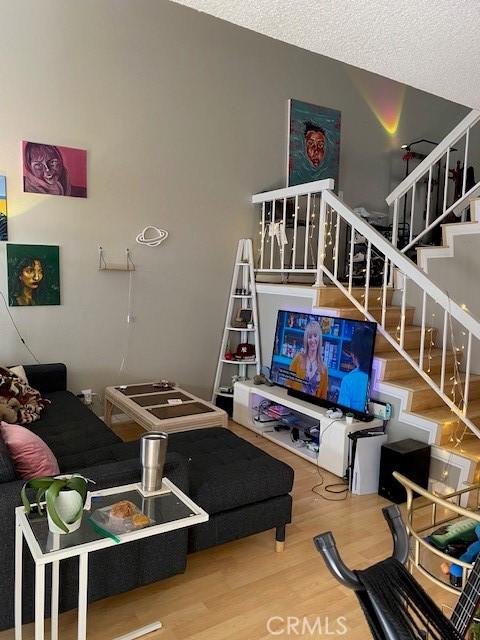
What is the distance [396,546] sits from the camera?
1043mm

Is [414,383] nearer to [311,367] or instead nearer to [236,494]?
[311,367]

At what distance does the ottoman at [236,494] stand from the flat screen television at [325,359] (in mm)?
1081

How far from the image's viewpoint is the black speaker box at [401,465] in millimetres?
3006

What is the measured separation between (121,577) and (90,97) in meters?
3.57

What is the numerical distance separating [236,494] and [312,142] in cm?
397

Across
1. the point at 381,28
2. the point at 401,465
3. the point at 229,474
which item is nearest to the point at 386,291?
the point at 401,465

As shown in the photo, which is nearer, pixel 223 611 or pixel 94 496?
pixel 94 496

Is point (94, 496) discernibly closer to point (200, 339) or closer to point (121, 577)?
point (121, 577)

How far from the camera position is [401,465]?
9.83ft

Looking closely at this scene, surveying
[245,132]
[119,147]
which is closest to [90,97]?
[119,147]

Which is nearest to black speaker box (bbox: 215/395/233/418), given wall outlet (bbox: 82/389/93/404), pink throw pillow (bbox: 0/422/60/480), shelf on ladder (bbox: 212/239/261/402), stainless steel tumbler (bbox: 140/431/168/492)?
shelf on ladder (bbox: 212/239/261/402)

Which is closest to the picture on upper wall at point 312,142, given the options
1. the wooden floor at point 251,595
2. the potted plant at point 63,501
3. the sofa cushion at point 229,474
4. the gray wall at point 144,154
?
the gray wall at point 144,154

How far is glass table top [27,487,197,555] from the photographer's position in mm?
1526

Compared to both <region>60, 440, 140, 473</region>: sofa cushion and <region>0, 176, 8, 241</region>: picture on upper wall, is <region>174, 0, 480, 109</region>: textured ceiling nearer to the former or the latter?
<region>60, 440, 140, 473</region>: sofa cushion
